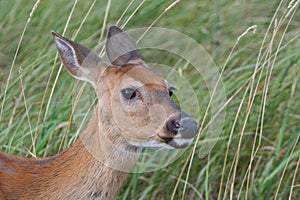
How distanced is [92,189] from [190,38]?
1.92 m

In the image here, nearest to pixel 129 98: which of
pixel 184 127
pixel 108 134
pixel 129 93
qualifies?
pixel 129 93

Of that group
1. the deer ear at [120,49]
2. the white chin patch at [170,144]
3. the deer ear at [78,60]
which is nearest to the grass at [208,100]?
the deer ear at [120,49]

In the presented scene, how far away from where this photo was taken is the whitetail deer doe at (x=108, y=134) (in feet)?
11.7

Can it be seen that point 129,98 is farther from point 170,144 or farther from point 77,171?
point 77,171

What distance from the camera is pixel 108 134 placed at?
3678mm

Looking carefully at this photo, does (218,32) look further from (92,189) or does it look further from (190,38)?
(92,189)

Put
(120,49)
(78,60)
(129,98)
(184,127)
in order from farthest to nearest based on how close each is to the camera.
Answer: (120,49) → (78,60) → (129,98) → (184,127)

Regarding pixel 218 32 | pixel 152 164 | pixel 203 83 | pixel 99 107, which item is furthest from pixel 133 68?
pixel 218 32

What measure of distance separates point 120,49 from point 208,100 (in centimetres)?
107

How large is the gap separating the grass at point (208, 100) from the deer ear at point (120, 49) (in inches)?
12.4

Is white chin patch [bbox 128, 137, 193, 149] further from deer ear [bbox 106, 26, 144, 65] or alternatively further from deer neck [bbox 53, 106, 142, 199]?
deer ear [bbox 106, 26, 144, 65]

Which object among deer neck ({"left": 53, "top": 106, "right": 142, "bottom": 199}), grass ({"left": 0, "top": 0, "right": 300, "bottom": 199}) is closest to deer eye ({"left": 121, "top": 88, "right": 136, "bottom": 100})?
deer neck ({"left": 53, "top": 106, "right": 142, "bottom": 199})

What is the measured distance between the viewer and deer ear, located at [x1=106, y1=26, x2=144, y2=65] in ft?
12.6

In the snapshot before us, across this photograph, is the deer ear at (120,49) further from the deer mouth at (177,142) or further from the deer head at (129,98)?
the deer mouth at (177,142)
